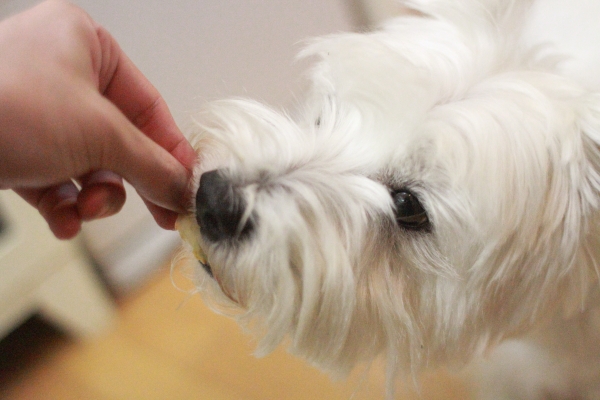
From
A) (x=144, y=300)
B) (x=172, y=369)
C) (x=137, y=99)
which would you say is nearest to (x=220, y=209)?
(x=137, y=99)

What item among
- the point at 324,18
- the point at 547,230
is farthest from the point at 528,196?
the point at 324,18

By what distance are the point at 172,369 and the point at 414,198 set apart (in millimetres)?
1036

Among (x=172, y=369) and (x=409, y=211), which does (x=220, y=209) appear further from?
(x=172, y=369)

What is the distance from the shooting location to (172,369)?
1.41 m

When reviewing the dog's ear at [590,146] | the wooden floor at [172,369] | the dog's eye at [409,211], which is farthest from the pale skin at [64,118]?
the wooden floor at [172,369]

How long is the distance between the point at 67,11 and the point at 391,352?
0.72 meters

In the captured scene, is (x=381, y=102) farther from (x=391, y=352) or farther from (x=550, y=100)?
(x=391, y=352)

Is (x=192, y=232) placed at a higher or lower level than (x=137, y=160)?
lower

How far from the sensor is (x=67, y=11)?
632mm

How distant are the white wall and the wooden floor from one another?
0.20 meters

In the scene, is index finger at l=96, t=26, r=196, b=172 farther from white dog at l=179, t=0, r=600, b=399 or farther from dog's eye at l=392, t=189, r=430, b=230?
dog's eye at l=392, t=189, r=430, b=230

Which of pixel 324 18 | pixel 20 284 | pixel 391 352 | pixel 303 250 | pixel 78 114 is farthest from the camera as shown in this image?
pixel 324 18

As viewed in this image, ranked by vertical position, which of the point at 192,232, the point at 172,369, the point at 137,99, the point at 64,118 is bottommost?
the point at 172,369

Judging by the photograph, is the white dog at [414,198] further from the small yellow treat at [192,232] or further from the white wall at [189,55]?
→ the white wall at [189,55]
